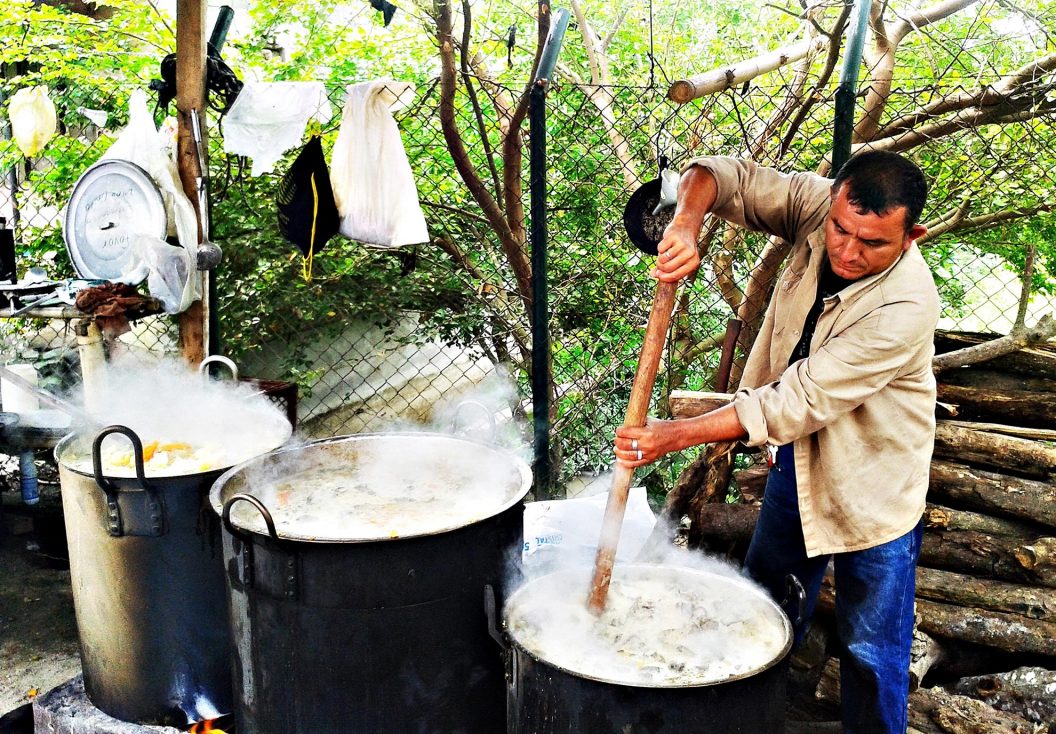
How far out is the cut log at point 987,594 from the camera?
3627 millimetres

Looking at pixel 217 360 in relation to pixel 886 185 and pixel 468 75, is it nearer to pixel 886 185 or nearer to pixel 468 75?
pixel 468 75

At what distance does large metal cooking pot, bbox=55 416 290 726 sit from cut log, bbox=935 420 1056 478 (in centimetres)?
342

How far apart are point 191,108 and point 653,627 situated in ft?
11.2

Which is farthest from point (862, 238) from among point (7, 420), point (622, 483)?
point (7, 420)

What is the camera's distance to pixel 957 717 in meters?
3.31

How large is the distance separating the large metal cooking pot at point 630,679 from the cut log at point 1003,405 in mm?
2300

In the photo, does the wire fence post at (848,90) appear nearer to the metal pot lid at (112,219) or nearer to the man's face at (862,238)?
the man's face at (862,238)

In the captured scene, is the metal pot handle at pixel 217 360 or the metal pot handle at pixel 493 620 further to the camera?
the metal pot handle at pixel 217 360

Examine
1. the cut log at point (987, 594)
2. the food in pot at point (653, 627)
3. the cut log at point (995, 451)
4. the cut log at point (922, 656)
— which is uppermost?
the cut log at point (995, 451)

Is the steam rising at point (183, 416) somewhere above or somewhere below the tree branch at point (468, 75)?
below

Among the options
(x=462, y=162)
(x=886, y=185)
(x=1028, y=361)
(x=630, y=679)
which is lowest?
(x=630, y=679)

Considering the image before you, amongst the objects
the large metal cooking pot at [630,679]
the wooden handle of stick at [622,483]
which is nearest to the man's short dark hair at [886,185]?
the wooden handle of stick at [622,483]

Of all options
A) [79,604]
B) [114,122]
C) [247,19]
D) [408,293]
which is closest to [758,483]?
[408,293]

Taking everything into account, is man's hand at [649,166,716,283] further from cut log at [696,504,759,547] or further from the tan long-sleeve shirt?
cut log at [696,504,759,547]
